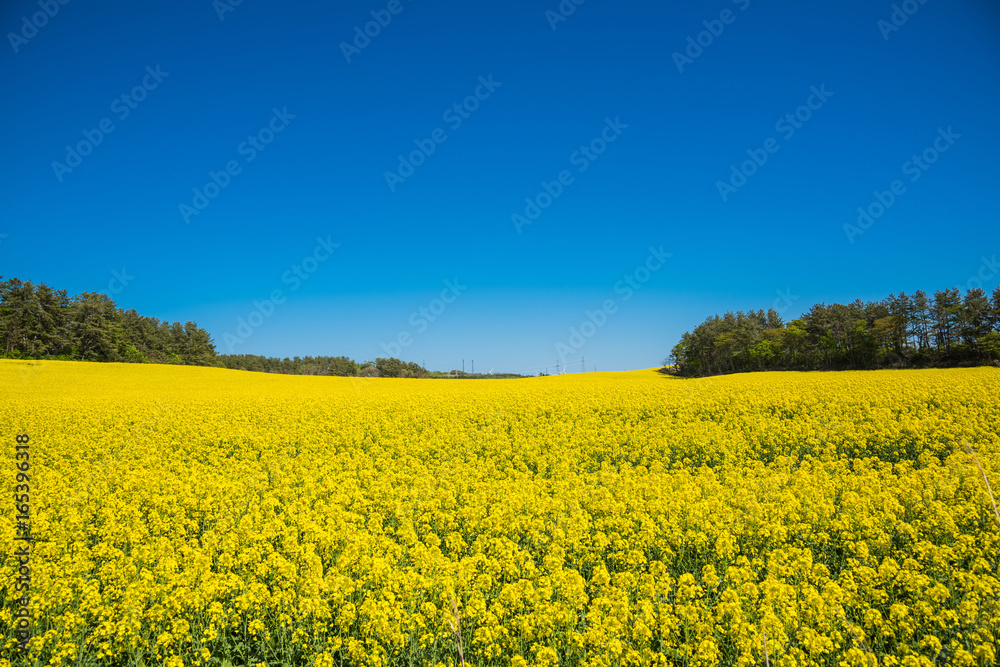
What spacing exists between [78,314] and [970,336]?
12744 cm

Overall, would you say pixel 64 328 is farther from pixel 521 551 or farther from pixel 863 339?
pixel 863 339

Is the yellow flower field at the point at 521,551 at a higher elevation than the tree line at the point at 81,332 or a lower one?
lower

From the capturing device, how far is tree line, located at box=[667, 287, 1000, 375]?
51500 mm

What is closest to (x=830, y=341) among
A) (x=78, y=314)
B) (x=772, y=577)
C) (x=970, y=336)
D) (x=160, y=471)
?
(x=970, y=336)

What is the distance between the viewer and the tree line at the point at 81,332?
6397cm

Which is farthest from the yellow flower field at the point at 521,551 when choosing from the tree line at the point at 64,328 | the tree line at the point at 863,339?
the tree line at the point at 64,328

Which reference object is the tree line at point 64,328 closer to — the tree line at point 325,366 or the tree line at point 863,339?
the tree line at point 325,366

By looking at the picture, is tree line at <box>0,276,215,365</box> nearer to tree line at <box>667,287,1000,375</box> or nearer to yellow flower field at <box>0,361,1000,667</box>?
yellow flower field at <box>0,361,1000,667</box>

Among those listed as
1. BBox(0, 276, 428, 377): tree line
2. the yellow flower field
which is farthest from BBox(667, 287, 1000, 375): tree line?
BBox(0, 276, 428, 377): tree line

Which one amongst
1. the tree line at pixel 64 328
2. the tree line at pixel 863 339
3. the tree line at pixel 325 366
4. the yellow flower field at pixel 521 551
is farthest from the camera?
the tree line at pixel 325 366

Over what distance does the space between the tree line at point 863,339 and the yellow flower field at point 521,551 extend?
5375cm

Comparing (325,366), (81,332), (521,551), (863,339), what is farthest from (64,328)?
(863,339)

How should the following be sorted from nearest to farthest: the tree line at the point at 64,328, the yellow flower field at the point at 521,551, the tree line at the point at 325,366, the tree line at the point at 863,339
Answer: the yellow flower field at the point at 521,551, the tree line at the point at 863,339, the tree line at the point at 64,328, the tree line at the point at 325,366

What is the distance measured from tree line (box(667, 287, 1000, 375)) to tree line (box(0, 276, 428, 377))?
10030 centimetres
